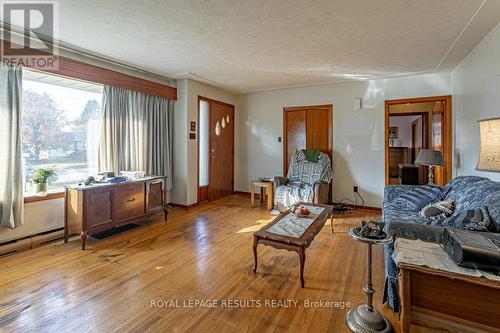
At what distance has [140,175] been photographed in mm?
3738

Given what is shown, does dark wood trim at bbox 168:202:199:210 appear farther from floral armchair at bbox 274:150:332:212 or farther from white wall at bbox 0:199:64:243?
white wall at bbox 0:199:64:243

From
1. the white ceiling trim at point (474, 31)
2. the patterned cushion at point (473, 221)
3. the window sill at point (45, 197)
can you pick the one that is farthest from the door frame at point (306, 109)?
the window sill at point (45, 197)

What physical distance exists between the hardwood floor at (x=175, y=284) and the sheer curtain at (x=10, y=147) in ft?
1.63

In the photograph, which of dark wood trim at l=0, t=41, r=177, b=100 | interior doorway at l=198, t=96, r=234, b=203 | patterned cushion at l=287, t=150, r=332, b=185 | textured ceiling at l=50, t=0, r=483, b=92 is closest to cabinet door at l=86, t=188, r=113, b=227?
dark wood trim at l=0, t=41, r=177, b=100

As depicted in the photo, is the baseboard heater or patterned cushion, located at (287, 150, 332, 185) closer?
the baseboard heater

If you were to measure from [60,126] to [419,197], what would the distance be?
4.56 metres

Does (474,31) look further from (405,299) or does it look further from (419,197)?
(405,299)

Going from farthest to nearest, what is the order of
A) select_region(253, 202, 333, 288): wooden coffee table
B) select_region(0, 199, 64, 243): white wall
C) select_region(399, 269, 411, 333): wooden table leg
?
select_region(0, 199, 64, 243): white wall, select_region(253, 202, 333, 288): wooden coffee table, select_region(399, 269, 411, 333): wooden table leg

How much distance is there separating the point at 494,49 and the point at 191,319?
3.78 m

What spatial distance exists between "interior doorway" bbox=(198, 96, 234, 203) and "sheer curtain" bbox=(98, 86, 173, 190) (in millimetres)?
652

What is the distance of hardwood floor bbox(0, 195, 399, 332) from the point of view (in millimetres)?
1727

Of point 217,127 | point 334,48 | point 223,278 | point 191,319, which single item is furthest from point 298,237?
point 217,127

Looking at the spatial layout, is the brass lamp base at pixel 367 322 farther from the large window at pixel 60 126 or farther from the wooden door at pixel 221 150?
the wooden door at pixel 221 150

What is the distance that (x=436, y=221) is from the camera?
2127mm
